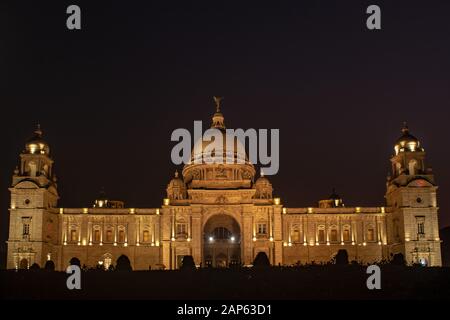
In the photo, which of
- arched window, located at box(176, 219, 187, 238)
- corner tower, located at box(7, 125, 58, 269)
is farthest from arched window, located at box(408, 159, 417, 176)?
corner tower, located at box(7, 125, 58, 269)

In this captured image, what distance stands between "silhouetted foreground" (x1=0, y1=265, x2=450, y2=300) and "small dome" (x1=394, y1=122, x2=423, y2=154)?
31436 millimetres

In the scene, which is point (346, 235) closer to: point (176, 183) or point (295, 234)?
point (295, 234)

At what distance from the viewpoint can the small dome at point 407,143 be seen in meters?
81.9

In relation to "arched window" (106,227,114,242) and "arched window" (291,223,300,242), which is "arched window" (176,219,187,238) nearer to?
"arched window" (106,227,114,242)

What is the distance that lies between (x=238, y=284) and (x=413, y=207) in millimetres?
34712

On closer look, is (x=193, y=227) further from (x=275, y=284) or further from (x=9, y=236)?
(x=275, y=284)

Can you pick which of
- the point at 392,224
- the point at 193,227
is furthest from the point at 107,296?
the point at 392,224

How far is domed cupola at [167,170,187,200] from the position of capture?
275ft

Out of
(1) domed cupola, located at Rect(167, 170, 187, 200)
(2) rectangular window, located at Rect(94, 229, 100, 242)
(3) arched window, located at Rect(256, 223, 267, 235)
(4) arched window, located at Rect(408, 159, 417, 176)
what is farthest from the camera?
(2) rectangular window, located at Rect(94, 229, 100, 242)

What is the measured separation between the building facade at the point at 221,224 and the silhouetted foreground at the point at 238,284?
26163mm

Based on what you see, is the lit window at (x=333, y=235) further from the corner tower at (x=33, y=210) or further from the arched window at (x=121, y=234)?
the corner tower at (x=33, y=210)

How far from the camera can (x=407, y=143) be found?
82062mm

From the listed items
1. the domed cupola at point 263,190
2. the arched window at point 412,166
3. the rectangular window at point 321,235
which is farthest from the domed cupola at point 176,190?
the arched window at point 412,166

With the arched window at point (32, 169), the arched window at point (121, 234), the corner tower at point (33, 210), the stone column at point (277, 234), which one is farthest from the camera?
the arched window at point (121, 234)
